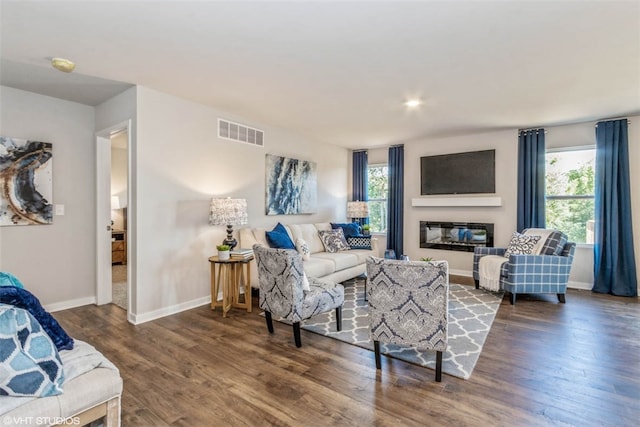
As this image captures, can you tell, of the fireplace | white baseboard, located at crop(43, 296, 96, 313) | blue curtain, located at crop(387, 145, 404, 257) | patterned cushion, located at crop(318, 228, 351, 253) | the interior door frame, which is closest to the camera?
white baseboard, located at crop(43, 296, 96, 313)

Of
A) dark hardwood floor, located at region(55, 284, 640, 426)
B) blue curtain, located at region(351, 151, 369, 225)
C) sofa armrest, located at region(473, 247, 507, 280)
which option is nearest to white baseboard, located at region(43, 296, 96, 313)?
dark hardwood floor, located at region(55, 284, 640, 426)

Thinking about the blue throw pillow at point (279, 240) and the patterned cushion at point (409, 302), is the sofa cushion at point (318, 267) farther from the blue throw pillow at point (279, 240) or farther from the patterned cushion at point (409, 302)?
the patterned cushion at point (409, 302)

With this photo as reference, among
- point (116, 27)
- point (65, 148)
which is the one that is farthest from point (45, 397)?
point (65, 148)

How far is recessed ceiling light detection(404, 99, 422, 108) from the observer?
3684mm

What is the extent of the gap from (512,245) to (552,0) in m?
3.41

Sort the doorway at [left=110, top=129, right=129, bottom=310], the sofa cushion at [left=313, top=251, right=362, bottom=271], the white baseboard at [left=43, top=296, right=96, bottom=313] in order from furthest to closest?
the doorway at [left=110, top=129, right=129, bottom=310]
the sofa cushion at [left=313, top=251, right=362, bottom=271]
the white baseboard at [left=43, top=296, right=96, bottom=313]

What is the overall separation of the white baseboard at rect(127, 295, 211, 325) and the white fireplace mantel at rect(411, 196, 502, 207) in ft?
13.0

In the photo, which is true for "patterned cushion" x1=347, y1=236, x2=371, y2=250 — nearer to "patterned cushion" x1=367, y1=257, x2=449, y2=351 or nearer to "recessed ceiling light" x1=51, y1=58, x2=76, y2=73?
"patterned cushion" x1=367, y1=257, x2=449, y2=351

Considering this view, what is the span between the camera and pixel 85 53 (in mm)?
2564

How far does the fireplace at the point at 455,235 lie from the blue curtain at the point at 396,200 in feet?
1.41

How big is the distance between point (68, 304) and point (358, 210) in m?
4.58

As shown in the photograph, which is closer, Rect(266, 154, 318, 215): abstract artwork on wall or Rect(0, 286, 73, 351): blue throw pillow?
Rect(0, 286, 73, 351): blue throw pillow

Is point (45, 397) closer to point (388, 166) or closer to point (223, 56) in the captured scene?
point (223, 56)

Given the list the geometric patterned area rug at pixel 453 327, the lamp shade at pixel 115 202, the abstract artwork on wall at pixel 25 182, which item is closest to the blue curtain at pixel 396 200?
the geometric patterned area rug at pixel 453 327
